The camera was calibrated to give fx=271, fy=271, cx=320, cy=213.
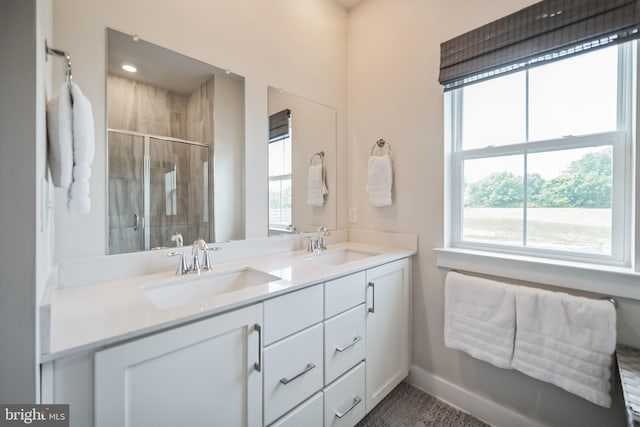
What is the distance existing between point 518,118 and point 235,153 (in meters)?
1.56

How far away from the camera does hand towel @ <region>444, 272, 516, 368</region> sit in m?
1.36

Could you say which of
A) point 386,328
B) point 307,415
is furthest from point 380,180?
point 307,415

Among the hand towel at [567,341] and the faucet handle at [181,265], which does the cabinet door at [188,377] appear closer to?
the faucet handle at [181,265]

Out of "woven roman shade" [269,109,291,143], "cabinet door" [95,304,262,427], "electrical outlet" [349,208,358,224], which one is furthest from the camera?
"electrical outlet" [349,208,358,224]

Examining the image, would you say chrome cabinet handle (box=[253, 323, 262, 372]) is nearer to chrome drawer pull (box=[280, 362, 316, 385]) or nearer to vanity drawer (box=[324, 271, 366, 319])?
chrome drawer pull (box=[280, 362, 316, 385])

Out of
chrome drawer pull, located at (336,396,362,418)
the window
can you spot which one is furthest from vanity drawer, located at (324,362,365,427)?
the window

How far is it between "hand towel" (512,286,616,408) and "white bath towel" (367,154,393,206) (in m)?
0.91

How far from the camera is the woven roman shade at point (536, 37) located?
1.09 meters

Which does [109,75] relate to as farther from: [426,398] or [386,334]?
[426,398]

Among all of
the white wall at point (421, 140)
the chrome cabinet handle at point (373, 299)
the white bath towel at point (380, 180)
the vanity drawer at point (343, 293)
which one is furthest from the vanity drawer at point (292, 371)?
the white bath towel at point (380, 180)

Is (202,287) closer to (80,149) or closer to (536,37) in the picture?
(80,149)

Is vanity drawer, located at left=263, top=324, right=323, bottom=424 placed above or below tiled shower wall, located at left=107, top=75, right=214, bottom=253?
below

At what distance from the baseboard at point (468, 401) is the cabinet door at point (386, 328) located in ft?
0.40

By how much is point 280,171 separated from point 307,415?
1.27 m
